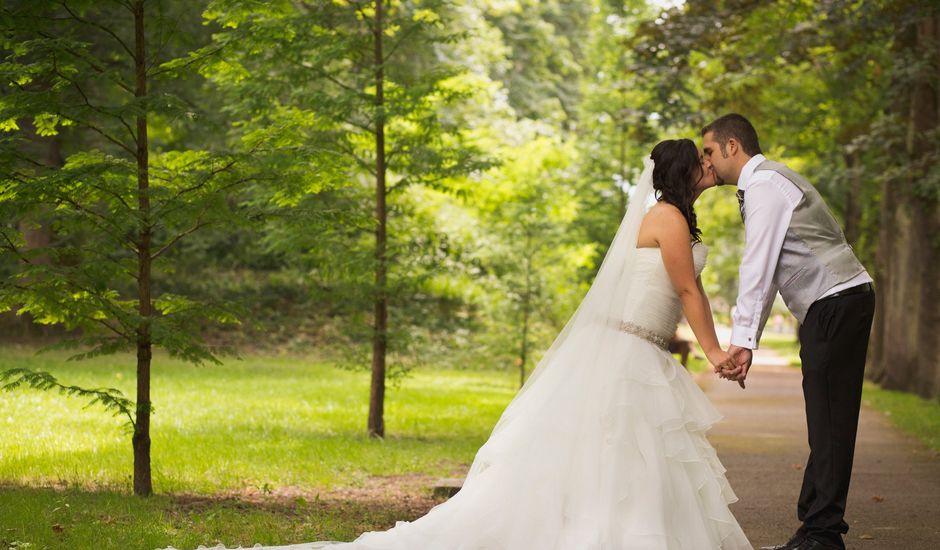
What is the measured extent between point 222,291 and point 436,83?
18.9 meters

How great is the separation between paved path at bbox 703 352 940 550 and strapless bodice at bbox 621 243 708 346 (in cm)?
202

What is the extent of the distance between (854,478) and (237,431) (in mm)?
7524

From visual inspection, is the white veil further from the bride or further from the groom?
the groom

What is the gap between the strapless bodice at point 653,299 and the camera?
22.0 ft

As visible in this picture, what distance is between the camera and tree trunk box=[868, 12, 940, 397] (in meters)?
20.2

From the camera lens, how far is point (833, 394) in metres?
6.60

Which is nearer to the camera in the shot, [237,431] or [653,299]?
[653,299]

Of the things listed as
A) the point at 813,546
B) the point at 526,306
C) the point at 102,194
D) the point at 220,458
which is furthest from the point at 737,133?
the point at 526,306

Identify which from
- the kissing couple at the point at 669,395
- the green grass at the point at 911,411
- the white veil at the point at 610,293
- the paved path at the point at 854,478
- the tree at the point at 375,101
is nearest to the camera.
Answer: the kissing couple at the point at 669,395

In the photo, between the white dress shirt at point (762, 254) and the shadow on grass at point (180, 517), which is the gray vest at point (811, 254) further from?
the shadow on grass at point (180, 517)

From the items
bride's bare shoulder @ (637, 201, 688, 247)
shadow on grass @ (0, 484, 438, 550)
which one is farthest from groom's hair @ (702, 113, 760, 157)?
shadow on grass @ (0, 484, 438, 550)

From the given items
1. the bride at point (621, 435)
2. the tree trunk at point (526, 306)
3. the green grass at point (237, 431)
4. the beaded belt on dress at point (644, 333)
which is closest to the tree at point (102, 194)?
the green grass at point (237, 431)

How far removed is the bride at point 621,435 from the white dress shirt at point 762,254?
21 cm

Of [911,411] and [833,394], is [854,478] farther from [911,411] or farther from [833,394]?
[911,411]
